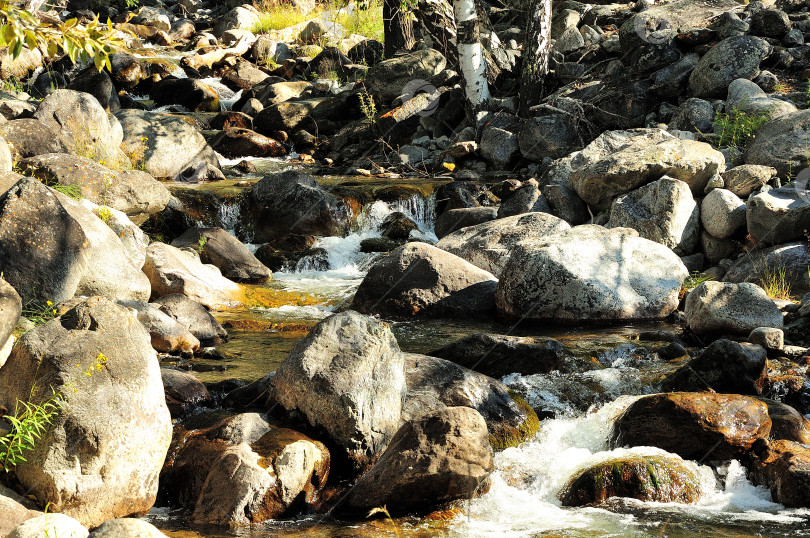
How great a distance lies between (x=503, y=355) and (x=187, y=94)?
526 inches

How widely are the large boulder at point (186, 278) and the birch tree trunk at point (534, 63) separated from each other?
711cm

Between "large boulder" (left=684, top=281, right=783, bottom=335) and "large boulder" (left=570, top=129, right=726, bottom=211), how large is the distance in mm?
2895

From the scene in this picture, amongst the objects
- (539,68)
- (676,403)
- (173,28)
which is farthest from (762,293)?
(173,28)

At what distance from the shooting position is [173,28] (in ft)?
75.7

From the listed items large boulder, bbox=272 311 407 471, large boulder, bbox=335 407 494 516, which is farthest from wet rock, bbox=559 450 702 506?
large boulder, bbox=272 311 407 471

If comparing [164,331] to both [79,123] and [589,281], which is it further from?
[79,123]

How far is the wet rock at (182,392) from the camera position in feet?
17.5

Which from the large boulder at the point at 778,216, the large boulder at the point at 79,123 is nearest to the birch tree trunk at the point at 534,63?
the large boulder at the point at 778,216

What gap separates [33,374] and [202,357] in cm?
262

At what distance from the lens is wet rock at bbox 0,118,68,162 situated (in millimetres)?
9156

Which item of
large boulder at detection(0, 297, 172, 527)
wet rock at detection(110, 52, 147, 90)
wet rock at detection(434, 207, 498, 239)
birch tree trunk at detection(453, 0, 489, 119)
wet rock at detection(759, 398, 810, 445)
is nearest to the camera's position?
large boulder at detection(0, 297, 172, 527)

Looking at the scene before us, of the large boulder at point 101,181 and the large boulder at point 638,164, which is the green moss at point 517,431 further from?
the large boulder at point 101,181

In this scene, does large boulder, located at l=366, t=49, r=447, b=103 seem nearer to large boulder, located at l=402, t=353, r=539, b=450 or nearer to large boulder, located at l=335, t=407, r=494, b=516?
large boulder, located at l=402, t=353, r=539, b=450

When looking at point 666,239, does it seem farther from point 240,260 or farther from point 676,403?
point 240,260
